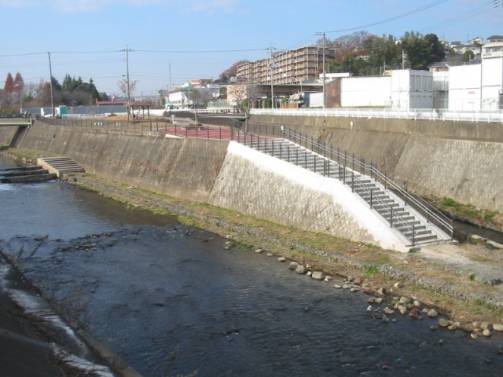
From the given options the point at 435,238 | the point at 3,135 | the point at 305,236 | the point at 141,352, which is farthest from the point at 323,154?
the point at 3,135

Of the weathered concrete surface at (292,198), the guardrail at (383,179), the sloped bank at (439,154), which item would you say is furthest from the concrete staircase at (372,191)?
the sloped bank at (439,154)

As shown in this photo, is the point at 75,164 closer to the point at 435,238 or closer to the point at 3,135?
the point at 3,135

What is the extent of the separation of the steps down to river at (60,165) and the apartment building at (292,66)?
8758cm

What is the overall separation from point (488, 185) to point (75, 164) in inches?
1331

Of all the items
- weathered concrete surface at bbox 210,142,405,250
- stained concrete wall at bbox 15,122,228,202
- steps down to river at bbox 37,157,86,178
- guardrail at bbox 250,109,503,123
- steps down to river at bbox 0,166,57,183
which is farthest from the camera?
steps down to river at bbox 37,157,86,178

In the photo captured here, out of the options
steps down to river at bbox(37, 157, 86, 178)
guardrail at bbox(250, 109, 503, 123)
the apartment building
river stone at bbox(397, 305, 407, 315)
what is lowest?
river stone at bbox(397, 305, 407, 315)

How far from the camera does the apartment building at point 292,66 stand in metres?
141

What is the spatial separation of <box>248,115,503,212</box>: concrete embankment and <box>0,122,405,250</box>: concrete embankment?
694 cm

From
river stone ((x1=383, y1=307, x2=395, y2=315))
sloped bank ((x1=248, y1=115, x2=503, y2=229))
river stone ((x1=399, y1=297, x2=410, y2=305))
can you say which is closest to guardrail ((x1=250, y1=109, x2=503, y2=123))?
sloped bank ((x1=248, y1=115, x2=503, y2=229))

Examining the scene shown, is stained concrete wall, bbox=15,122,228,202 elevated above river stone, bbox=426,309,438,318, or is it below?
above

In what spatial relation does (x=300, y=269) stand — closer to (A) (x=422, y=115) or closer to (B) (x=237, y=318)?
(B) (x=237, y=318)

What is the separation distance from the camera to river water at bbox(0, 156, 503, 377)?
39.2 ft

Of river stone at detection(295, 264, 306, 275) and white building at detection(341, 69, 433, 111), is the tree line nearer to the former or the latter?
white building at detection(341, 69, 433, 111)

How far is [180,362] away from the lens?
39.9 feet
